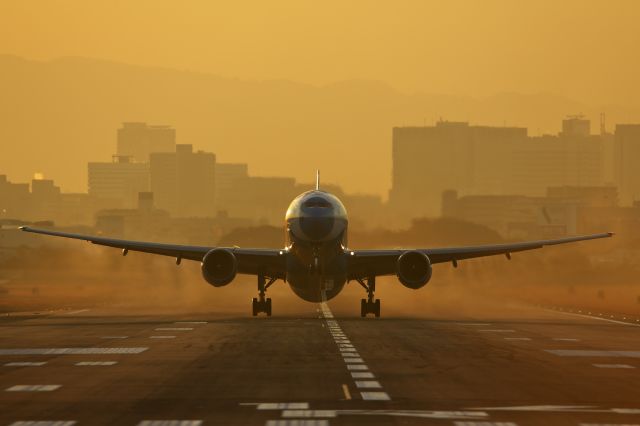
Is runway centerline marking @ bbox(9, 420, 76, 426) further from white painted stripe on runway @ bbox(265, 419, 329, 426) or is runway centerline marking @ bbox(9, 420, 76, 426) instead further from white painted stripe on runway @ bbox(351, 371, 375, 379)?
white painted stripe on runway @ bbox(351, 371, 375, 379)

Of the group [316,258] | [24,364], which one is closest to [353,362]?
[24,364]

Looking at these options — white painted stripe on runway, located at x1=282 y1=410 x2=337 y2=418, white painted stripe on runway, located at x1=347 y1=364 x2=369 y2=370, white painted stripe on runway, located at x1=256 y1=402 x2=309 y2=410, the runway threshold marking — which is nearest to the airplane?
the runway threshold marking

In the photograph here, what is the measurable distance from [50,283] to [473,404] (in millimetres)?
99068

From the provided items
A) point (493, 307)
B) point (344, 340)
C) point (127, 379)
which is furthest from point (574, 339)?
point (493, 307)

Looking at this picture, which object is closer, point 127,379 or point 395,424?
point 395,424

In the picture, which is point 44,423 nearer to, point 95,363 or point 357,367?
point 357,367

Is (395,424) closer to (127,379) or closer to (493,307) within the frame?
(127,379)

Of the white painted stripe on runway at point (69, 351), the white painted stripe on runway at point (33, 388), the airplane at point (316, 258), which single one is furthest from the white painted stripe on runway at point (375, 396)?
the airplane at point (316, 258)

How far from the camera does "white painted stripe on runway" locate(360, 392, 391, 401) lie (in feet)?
81.6

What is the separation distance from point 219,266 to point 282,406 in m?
35.9

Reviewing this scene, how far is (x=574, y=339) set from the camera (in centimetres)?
4472

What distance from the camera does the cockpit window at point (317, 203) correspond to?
59.7m

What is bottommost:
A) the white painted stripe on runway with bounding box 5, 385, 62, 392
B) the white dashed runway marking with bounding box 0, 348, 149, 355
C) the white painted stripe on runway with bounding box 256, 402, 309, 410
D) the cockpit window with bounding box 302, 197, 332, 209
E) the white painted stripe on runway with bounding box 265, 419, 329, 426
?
the white painted stripe on runway with bounding box 265, 419, 329, 426

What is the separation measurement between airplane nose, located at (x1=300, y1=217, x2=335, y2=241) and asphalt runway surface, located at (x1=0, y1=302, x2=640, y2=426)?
20.2ft
